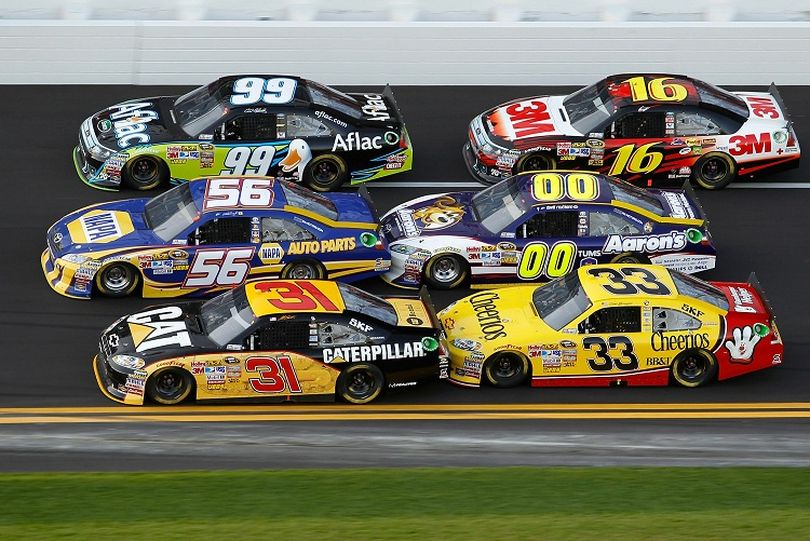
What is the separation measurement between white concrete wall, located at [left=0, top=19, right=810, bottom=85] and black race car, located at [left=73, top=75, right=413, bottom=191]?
3.06 m

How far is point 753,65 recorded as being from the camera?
82.6 ft

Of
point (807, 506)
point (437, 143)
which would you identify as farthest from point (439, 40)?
point (807, 506)

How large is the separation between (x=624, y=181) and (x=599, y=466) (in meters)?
6.10

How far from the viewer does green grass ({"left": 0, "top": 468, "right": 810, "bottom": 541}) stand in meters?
12.4

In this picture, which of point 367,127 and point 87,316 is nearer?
Result: point 87,316

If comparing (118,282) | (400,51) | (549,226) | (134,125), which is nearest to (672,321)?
(549,226)

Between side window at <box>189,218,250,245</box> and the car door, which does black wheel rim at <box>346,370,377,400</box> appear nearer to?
side window at <box>189,218,250,245</box>

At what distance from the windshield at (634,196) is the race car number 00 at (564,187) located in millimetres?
278

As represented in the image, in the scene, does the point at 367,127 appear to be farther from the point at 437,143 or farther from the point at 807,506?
the point at 807,506

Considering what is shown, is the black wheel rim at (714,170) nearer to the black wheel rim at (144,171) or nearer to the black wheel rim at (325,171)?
the black wheel rim at (325,171)

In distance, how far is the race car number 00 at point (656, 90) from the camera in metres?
21.3

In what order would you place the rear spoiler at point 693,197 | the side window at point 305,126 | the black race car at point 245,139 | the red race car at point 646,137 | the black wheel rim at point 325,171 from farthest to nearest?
1. the red race car at point 646,137
2. the black wheel rim at point 325,171
3. the side window at point 305,126
4. the black race car at point 245,139
5. the rear spoiler at point 693,197

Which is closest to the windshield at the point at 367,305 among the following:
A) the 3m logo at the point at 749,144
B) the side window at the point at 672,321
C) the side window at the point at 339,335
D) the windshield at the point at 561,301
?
the side window at the point at 339,335

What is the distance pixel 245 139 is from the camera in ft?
68.2
